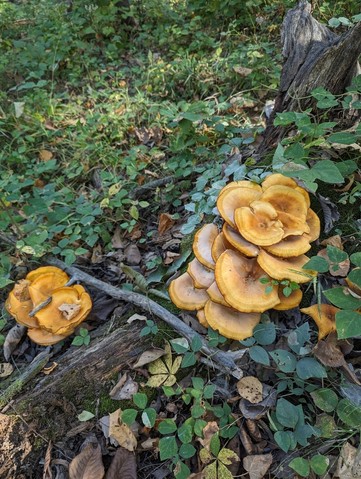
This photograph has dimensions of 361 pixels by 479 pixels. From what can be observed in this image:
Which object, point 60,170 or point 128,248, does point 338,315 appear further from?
point 60,170

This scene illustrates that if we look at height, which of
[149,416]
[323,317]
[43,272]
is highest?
[323,317]

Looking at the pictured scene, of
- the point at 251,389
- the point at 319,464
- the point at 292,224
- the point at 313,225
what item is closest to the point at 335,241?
the point at 313,225

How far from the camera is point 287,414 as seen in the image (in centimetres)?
212

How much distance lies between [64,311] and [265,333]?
1.56 meters

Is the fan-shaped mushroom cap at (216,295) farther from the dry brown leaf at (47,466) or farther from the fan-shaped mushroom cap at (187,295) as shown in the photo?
the dry brown leaf at (47,466)

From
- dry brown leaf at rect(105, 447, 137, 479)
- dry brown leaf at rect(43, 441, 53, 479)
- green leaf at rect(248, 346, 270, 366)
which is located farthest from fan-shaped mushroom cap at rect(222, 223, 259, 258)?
dry brown leaf at rect(43, 441, 53, 479)

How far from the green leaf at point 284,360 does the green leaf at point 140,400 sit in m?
0.85

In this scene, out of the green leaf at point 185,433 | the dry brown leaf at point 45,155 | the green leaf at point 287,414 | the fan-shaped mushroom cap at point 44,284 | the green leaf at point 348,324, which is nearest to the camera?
the green leaf at point 348,324

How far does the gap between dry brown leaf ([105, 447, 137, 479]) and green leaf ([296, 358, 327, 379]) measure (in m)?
1.17

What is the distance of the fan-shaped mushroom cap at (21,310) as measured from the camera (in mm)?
2975

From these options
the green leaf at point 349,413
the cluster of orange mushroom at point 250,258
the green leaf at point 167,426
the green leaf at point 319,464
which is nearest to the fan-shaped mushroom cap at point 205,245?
the cluster of orange mushroom at point 250,258

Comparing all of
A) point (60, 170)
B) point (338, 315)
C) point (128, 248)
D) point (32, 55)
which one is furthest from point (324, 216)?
point (32, 55)


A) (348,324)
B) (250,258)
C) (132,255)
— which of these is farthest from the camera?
(132,255)

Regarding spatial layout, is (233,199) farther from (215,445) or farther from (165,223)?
(215,445)
